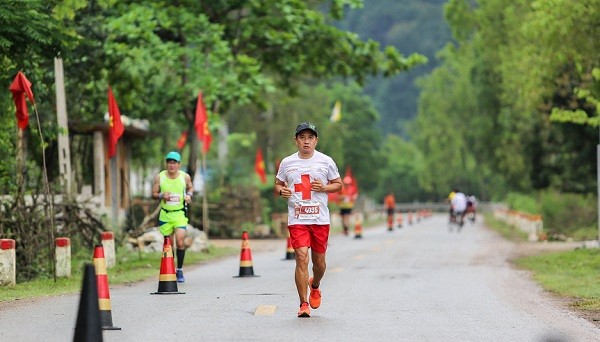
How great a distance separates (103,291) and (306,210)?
2.66 metres

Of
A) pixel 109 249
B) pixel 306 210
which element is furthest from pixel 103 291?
pixel 109 249

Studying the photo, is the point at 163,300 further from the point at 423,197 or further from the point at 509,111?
the point at 423,197

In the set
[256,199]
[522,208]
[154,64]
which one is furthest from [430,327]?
[522,208]

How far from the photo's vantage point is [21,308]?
14.9m

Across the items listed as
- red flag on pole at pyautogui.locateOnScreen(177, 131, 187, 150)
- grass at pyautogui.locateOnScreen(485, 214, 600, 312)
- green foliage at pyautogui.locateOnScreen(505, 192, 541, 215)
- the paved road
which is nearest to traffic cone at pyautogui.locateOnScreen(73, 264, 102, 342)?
the paved road

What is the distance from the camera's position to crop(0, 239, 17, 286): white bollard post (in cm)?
1883

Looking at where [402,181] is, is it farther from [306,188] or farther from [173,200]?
[306,188]

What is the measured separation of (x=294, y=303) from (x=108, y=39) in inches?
602

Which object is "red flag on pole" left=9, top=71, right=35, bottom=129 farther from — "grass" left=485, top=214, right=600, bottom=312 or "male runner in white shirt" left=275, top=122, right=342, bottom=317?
"grass" left=485, top=214, right=600, bottom=312

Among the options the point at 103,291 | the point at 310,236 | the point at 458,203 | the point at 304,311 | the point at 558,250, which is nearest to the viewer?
the point at 103,291

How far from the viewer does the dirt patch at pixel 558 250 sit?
49.5ft

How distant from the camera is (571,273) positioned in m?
23.2

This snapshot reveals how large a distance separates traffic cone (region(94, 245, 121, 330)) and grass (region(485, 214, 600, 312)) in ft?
21.0

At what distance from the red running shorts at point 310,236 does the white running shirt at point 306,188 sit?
0.19ft
